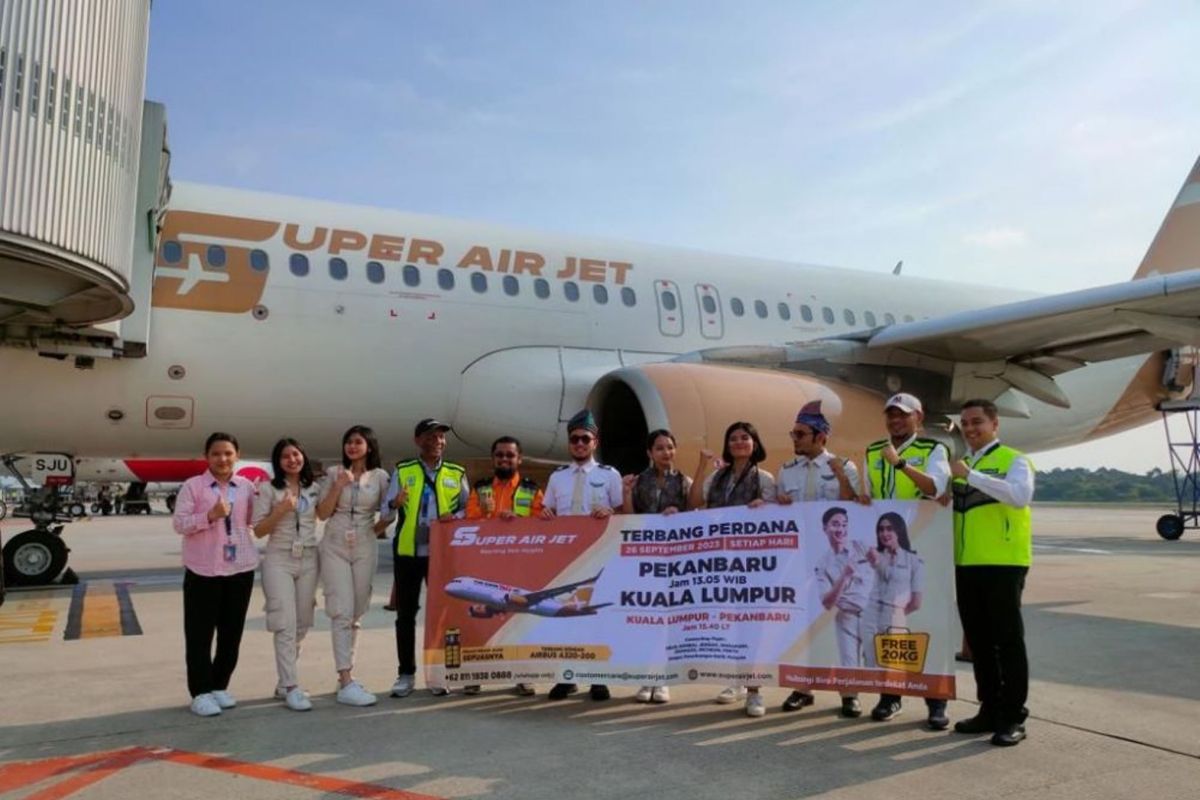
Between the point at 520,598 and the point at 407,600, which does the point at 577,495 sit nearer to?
the point at 520,598

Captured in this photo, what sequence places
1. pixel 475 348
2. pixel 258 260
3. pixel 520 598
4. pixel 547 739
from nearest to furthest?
pixel 547 739 → pixel 520 598 → pixel 258 260 → pixel 475 348

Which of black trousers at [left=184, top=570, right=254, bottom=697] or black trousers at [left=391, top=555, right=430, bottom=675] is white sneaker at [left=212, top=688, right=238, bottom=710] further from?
black trousers at [left=391, top=555, right=430, bottom=675]

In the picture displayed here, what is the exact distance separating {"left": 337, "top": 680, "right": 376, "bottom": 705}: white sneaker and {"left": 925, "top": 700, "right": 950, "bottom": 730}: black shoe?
9.18 feet

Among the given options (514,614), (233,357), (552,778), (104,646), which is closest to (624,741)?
(552,778)

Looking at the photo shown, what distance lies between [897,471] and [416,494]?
2.67 m

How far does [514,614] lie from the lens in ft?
16.8

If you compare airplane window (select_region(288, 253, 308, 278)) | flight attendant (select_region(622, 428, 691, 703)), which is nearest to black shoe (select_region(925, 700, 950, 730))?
flight attendant (select_region(622, 428, 691, 703))

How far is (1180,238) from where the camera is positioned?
15.1 meters

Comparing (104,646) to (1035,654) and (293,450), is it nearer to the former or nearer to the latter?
(293,450)

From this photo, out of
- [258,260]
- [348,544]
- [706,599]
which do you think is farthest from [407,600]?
[258,260]

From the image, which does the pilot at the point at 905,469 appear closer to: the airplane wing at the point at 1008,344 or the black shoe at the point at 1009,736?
the black shoe at the point at 1009,736

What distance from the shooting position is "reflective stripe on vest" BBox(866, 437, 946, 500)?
471 centimetres

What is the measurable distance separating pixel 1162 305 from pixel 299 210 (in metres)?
8.34

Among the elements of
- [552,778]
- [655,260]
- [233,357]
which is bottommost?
[552,778]
